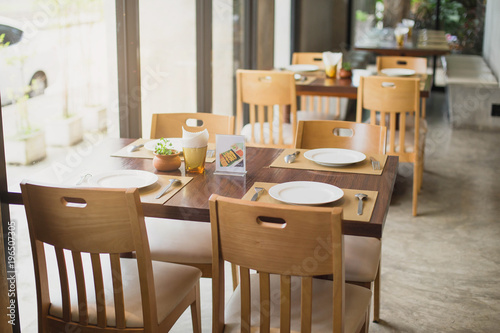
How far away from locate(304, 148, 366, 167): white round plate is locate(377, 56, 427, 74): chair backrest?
2561 mm

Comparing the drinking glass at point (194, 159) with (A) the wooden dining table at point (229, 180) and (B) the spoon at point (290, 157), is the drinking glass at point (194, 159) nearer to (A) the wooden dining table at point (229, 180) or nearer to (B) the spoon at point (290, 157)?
(A) the wooden dining table at point (229, 180)

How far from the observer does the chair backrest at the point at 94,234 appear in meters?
1.59

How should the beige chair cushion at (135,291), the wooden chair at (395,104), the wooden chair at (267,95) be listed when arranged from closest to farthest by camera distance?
the beige chair cushion at (135,291), the wooden chair at (395,104), the wooden chair at (267,95)

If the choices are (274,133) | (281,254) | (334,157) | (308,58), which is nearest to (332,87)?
(274,133)

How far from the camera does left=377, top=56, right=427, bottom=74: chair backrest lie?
4.77 meters

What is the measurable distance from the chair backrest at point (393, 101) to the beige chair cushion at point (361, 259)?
149 cm

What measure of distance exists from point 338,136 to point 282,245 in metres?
1.29

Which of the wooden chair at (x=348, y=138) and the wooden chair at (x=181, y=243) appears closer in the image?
the wooden chair at (x=181, y=243)

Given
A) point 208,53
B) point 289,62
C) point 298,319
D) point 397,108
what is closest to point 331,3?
point 289,62

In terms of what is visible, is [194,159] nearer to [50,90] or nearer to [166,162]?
[166,162]

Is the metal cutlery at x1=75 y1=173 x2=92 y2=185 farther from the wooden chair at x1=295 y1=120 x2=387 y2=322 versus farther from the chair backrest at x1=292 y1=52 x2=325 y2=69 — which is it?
the chair backrest at x1=292 y1=52 x2=325 y2=69

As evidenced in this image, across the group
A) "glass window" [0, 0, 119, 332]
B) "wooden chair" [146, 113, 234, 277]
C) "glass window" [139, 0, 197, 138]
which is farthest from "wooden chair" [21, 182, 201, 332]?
"glass window" [139, 0, 197, 138]

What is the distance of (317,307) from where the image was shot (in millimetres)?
1759

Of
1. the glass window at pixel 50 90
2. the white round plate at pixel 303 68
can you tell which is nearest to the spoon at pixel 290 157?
the glass window at pixel 50 90
